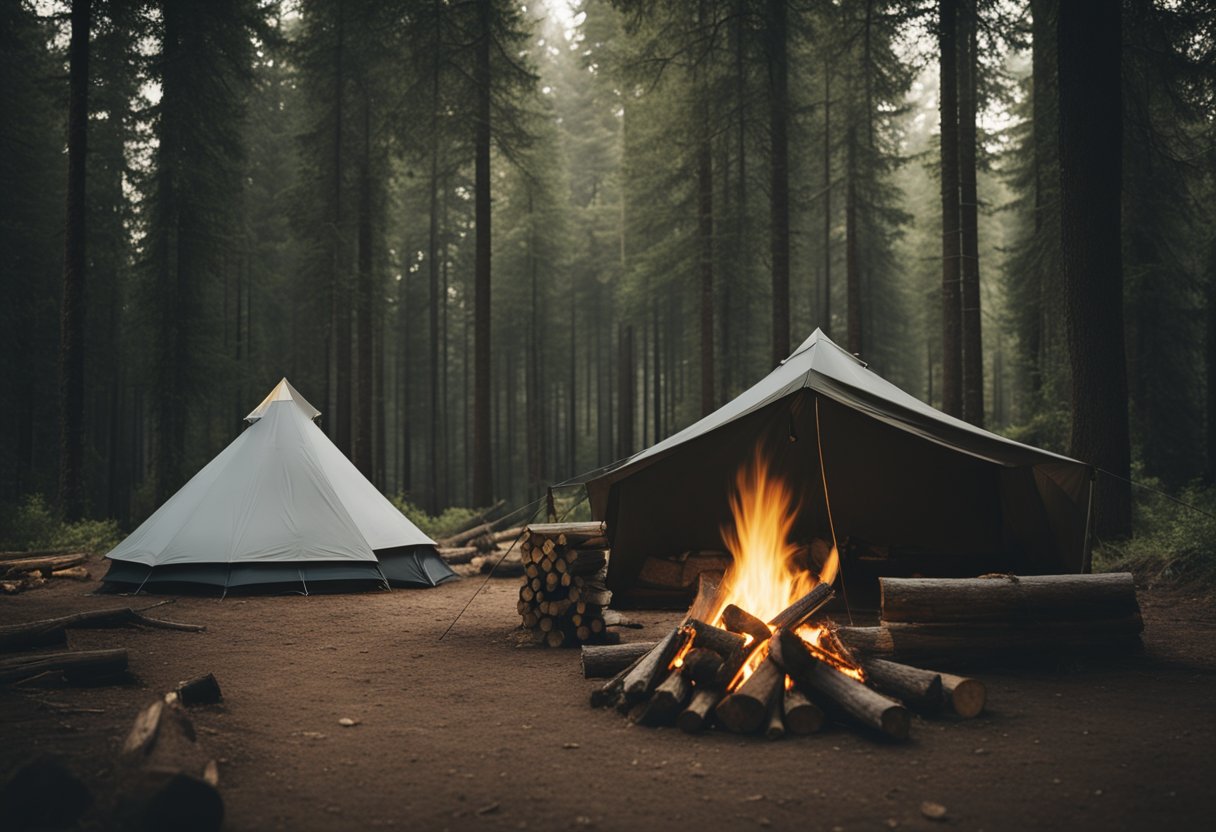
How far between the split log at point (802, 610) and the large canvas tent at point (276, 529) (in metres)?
6.25

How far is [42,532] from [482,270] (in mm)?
9201

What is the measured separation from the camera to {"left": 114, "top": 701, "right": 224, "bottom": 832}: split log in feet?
9.11

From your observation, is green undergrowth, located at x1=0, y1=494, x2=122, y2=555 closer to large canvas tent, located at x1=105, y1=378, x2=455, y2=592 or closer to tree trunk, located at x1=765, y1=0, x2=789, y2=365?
large canvas tent, located at x1=105, y1=378, x2=455, y2=592

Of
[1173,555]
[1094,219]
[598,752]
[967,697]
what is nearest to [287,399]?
[598,752]

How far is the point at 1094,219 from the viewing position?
8.06 meters

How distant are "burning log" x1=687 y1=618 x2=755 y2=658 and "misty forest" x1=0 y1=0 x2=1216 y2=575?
531 cm

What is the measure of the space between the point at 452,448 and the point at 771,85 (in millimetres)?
27515

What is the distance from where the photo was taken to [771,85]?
14297 mm

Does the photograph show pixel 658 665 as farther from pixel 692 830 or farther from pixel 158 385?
pixel 158 385

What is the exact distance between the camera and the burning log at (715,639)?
4.65 meters

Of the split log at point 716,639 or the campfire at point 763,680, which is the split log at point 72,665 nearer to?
the campfire at point 763,680

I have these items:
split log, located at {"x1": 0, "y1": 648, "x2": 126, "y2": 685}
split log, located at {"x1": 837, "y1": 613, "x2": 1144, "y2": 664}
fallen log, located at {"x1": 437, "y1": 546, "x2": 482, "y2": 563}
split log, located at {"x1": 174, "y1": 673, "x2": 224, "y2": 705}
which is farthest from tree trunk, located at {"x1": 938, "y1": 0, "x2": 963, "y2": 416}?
split log, located at {"x1": 0, "y1": 648, "x2": 126, "y2": 685}

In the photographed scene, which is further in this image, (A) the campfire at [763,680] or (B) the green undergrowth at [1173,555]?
(B) the green undergrowth at [1173,555]

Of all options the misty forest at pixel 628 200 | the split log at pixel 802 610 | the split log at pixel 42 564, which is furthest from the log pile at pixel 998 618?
the split log at pixel 42 564
